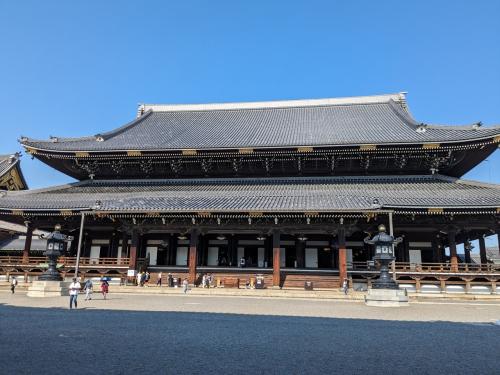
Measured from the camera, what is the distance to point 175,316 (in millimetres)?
14305

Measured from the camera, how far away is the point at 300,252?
28.9 metres

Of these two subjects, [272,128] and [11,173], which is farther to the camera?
[11,173]

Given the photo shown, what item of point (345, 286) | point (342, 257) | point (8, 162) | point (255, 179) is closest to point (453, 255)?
point (342, 257)

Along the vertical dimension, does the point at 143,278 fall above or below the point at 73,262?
below

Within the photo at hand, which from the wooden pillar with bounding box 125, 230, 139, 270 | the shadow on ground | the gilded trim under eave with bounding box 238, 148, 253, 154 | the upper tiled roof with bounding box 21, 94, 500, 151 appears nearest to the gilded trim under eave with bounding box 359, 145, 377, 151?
the upper tiled roof with bounding box 21, 94, 500, 151

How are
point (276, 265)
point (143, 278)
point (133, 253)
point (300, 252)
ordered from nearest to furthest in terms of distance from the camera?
point (276, 265), point (133, 253), point (143, 278), point (300, 252)

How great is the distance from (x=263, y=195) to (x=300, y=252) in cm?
542

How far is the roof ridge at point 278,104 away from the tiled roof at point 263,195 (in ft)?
47.4

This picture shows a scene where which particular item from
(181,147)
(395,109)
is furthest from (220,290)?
(395,109)

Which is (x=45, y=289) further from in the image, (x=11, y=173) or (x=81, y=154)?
(x=11, y=173)

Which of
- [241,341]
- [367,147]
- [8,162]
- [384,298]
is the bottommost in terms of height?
[241,341]

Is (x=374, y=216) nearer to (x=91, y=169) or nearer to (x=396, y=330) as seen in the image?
(x=396, y=330)

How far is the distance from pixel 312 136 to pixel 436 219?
12.2 metres

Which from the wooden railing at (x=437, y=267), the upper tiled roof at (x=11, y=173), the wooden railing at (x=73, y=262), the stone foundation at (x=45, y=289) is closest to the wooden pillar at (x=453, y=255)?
the wooden railing at (x=437, y=267)
